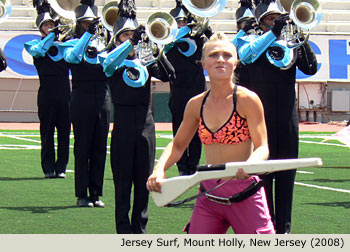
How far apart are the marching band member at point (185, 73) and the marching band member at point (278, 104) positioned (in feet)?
10.0

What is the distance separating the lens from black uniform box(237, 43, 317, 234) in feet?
21.5

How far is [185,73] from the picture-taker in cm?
1004

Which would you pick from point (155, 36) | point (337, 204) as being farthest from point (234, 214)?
point (337, 204)

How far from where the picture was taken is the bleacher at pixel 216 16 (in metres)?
25.8

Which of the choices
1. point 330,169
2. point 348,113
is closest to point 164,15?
point 330,169

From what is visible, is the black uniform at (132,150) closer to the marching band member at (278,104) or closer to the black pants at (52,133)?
the marching band member at (278,104)

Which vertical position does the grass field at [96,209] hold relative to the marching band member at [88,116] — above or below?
below

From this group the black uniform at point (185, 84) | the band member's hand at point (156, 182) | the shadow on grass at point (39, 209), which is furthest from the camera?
the black uniform at point (185, 84)

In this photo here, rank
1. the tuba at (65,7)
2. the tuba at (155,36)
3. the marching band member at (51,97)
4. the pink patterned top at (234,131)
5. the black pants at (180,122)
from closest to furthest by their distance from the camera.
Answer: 1. the pink patterned top at (234,131)
2. the tuba at (155,36)
3. the tuba at (65,7)
4. the black pants at (180,122)
5. the marching band member at (51,97)

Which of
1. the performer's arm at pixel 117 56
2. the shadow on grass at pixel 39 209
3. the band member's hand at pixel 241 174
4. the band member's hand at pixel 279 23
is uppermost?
the band member's hand at pixel 279 23

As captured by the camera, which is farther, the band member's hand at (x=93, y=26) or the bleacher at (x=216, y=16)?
the bleacher at (x=216, y=16)

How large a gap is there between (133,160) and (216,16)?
20659 millimetres

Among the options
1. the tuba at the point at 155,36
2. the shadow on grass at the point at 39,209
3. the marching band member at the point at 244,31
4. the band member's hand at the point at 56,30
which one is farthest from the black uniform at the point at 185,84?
the tuba at the point at 155,36

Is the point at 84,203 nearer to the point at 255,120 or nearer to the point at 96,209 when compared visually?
the point at 96,209
